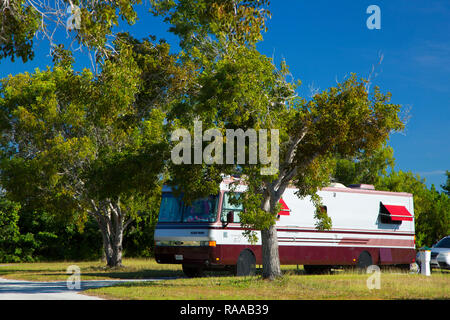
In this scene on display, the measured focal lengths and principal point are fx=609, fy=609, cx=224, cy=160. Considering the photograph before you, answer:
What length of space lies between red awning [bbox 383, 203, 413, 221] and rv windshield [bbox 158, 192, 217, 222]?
30.3 feet

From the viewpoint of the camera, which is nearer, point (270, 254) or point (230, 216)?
point (270, 254)

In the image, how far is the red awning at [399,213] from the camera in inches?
1024

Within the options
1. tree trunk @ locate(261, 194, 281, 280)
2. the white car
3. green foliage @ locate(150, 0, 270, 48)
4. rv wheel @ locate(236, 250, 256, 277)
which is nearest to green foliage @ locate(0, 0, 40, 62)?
green foliage @ locate(150, 0, 270, 48)

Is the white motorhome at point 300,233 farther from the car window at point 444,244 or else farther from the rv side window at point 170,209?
the car window at point 444,244

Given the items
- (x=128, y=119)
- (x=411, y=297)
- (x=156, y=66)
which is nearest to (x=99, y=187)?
(x=128, y=119)

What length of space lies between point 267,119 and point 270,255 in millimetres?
4083

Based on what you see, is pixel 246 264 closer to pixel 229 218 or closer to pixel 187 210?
pixel 229 218

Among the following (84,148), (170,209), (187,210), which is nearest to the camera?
(187,210)

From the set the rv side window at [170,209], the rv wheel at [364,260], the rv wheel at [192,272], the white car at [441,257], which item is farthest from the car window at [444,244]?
the rv side window at [170,209]

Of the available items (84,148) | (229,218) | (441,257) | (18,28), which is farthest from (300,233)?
(18,28)

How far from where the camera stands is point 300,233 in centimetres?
2309

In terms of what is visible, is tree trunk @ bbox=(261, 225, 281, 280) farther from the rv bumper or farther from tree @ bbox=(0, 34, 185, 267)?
tree @ bbox=(0, 34, 185, 267)

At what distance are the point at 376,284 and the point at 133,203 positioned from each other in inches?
520
